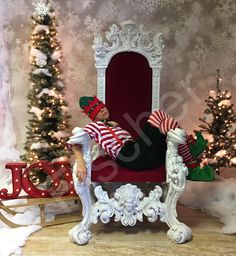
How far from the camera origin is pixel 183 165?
279 centimetres

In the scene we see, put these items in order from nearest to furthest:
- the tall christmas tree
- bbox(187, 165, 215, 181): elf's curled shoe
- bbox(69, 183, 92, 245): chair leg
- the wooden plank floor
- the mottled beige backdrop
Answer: the wooden plank floor
bbox(69, 183, 92, 245): chair leg
bbox(187, 165, 215, 181): elf's curled shoe
the tall christmas tree
the mottled beige backdrop

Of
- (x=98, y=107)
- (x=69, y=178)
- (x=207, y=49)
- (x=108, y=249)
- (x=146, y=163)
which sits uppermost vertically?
(x=207, y=49)

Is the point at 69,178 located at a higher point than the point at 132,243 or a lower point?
higher

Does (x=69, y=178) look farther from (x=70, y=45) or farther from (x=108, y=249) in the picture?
(x=70, y=45)

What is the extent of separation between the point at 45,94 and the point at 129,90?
80 centimetres

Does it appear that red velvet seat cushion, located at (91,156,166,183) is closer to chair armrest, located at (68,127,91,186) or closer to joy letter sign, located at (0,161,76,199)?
chair armrest, located at (68,127,91,186)

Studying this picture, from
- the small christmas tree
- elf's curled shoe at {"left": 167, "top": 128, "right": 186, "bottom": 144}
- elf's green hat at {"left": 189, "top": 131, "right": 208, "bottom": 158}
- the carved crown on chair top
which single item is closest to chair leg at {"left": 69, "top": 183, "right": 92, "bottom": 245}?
elf's curled shoe at {"left": 167, "top": 128, "right": 186, "bottom": 144}

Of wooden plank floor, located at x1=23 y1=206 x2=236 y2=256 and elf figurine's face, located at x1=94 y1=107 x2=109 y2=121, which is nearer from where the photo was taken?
wooden plank floor, located at x1=23 y1=206 x2=236 y2=256

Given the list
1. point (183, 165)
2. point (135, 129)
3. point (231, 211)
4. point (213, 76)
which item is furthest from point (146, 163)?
point (213, 76)

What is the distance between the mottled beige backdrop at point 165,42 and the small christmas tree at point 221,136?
0.45 metres

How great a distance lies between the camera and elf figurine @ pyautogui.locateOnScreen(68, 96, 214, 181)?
112 inches

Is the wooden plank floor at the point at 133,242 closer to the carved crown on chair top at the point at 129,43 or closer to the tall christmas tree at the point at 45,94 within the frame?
the tall christmas tree at the point at 45,94

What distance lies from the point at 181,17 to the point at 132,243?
2366 mm

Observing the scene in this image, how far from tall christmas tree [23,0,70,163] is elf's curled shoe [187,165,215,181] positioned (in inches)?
50.2
